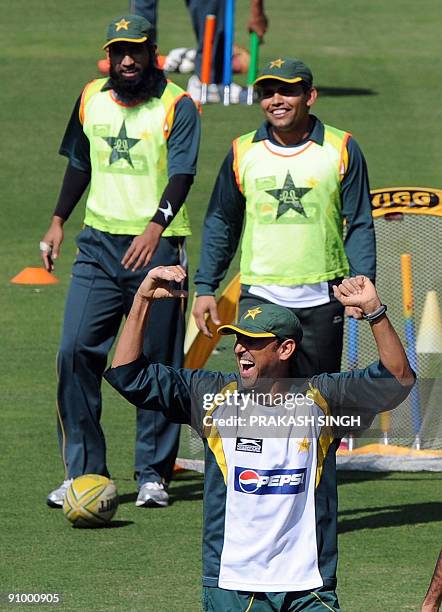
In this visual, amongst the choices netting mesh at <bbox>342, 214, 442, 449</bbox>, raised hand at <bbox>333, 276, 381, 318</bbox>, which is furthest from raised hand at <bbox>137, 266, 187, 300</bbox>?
netting mesh at <bbox>342, 214, 442, 449</bbox>

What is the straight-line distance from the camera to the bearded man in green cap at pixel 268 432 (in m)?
5.72

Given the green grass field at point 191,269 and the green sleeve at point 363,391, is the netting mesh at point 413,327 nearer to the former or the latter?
the green grass field at point 191,269

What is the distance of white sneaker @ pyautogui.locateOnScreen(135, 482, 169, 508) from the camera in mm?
9047

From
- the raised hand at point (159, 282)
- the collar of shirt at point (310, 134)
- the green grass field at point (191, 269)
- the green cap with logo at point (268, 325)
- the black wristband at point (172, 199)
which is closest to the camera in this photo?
the green cap with logo at point (268, 325)

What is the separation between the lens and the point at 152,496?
9047mm

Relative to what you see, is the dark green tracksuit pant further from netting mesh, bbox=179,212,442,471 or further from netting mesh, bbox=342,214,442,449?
netting mesh, bbox=342,214,442,449

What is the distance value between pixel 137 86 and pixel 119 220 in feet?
2.35

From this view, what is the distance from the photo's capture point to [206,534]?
5875mm

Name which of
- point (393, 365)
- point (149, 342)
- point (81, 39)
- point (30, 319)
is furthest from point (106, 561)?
point (81, 39)

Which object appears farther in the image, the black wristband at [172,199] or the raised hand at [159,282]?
the black wristband at [172,199]

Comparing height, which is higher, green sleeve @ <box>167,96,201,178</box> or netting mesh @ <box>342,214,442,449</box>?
green sleeve @ <box>167,96,201,178</box>

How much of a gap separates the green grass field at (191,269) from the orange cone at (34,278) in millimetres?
123

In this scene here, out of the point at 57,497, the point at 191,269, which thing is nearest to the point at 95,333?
the point at 57,497

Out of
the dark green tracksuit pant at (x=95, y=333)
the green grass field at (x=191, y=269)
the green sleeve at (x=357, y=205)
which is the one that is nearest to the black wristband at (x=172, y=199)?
the dark green tracksuit pant at (x=95, y=333)
